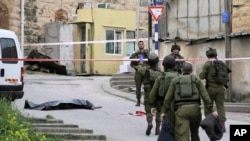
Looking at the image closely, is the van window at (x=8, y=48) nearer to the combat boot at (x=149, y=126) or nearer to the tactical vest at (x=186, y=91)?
the combat boot at (x=149, y=126)

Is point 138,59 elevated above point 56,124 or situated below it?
above

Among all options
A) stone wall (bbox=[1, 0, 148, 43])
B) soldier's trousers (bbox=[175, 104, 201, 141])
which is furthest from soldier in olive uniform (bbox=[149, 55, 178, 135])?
stone wall (bbox=[1, 0, 148, 43])

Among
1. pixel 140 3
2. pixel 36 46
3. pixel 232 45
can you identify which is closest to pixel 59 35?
pixel 36 46

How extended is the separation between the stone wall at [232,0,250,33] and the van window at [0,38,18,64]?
21.5ft

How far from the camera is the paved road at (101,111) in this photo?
1239cm

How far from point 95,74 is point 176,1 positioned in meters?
12.9

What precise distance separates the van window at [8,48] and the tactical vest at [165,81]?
5.92 m

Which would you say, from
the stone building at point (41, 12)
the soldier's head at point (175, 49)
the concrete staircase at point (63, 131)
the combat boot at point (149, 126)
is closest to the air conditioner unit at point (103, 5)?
the stone building at point (41, 12)

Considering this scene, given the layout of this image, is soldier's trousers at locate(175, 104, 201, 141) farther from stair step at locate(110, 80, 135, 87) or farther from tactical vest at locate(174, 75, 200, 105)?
stair step at locate(110, 80, 135, 87)

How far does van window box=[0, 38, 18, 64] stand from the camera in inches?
593

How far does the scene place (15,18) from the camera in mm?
34594

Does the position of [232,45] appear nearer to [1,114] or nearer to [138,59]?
[138,59]

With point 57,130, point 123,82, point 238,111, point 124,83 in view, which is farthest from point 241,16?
point 57,130

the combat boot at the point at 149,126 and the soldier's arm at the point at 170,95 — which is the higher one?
the soldier's arm at the point at 170,95
